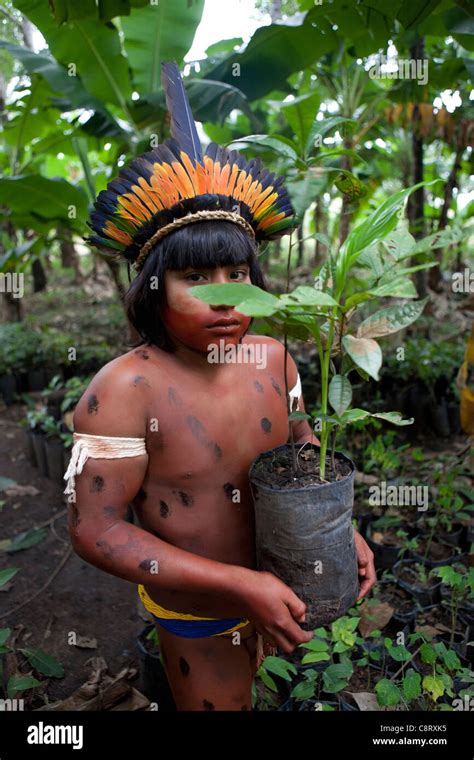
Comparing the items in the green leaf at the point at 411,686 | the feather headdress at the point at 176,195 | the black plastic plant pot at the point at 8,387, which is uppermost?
the feather headdress at the point at 176,195

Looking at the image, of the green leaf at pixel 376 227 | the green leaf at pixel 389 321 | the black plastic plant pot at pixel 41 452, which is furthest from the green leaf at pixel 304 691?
the black plastic plant pot at pixel 41 452

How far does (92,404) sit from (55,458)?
2589 millimetres

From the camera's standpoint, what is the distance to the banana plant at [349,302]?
877 mm

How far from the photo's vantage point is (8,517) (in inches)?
127

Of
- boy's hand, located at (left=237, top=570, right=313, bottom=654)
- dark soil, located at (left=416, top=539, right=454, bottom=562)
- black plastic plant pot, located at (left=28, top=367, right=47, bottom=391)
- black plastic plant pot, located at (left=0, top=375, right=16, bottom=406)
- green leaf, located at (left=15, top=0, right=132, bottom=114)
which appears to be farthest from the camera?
black plastic plant pot, located at (left=28, top=367, right=47, bottom=391)

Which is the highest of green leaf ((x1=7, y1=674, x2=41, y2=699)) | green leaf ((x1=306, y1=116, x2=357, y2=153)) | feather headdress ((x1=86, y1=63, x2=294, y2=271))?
green leaf ((x1=306, y1=116, x2=357, y2=153))

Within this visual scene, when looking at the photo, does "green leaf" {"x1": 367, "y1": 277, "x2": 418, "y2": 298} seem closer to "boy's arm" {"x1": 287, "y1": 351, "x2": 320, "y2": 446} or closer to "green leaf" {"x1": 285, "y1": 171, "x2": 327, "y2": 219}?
"boy's arm" {"x1": 287, "y1": 351, "x2": 320, "y2": 446}

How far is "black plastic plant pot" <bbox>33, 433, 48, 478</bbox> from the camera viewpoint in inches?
147

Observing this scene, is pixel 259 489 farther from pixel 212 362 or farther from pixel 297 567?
pixel 212 362

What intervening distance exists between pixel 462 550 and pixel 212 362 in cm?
177

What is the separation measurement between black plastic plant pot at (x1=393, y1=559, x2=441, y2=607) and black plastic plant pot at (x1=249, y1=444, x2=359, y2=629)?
4.04 feet

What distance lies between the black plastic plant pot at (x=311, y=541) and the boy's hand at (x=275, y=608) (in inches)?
0.7

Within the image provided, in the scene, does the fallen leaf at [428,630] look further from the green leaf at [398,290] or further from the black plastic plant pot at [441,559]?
the green leaf at [398,290]

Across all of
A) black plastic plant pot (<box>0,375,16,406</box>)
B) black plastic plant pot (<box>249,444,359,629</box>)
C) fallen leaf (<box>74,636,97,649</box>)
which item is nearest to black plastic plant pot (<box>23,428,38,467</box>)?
black plastic plant pot (<box>0,375,16,406</box>)
